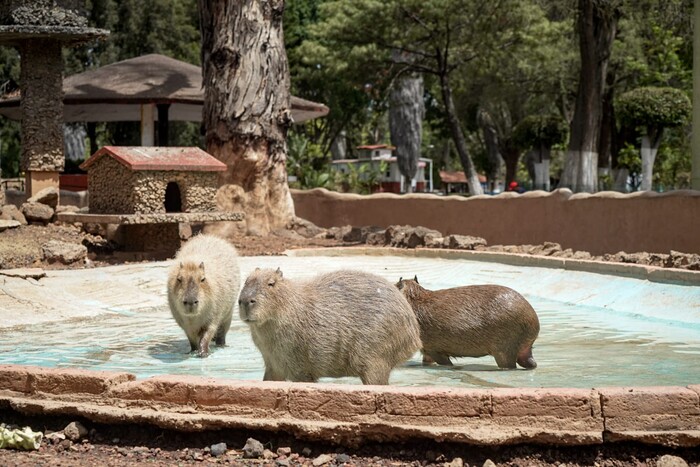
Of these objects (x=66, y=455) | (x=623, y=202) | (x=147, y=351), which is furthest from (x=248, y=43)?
(x=66, y=455)

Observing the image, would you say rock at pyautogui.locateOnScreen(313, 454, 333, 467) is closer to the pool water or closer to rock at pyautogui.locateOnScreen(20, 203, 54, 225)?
the pool water

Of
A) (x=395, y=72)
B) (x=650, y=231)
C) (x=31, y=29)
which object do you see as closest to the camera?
(x=650, y=231)

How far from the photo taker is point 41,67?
1736 cm

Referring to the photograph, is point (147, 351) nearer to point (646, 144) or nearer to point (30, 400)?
point (30, 400)

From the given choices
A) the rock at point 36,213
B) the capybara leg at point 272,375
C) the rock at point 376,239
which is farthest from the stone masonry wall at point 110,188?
the capybara leg at point 272,375

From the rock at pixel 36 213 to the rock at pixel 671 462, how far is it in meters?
12.5

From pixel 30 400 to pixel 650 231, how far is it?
10.8 metres

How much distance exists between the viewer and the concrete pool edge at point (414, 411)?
15.9 feet

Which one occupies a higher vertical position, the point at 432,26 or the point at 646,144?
the point at 432,26

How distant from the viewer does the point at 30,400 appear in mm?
5594

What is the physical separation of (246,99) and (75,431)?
1223 cm

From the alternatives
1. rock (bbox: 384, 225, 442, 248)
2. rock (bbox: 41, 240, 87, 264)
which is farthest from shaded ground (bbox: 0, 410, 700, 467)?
rock (bbox: 384, 225, 442, 248)

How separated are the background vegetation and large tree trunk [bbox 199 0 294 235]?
423 inches

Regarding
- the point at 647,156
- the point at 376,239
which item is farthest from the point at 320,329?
the point at 647,156
